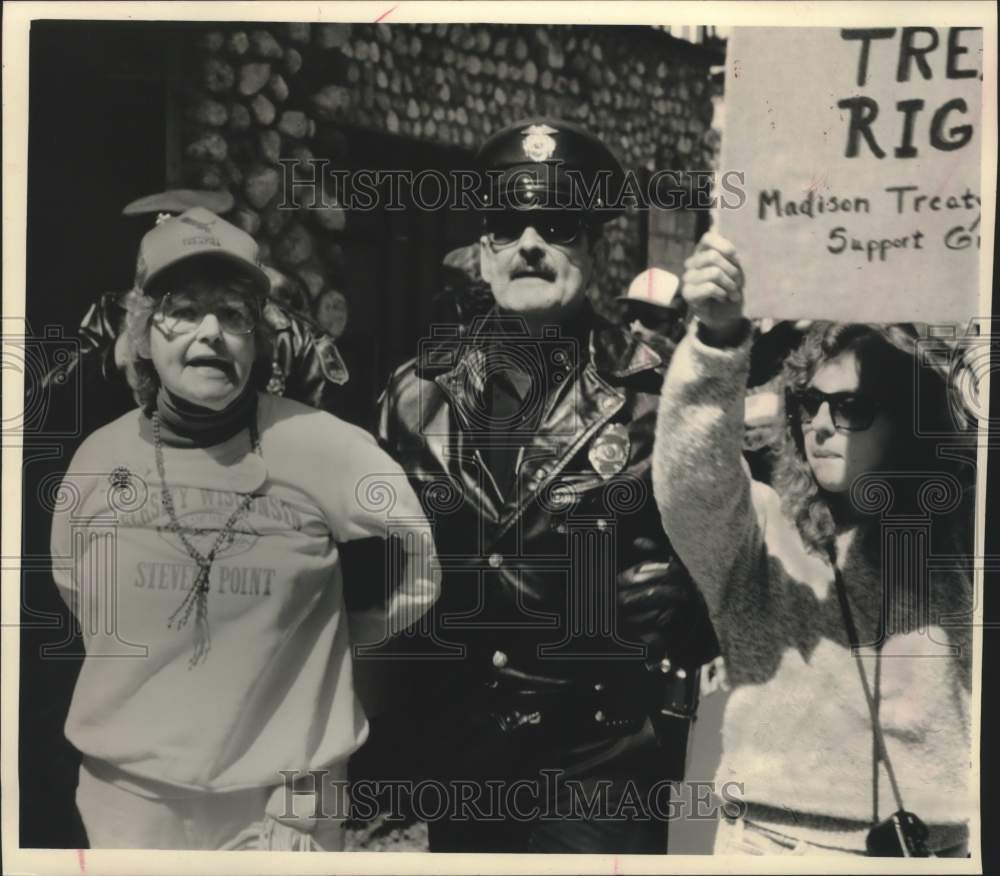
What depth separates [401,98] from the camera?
4.34 metres

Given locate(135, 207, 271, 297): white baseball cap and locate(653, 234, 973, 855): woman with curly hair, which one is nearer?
locate(135, 207, 271, 297): white baseball cap

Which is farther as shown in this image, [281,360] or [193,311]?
[281,360]

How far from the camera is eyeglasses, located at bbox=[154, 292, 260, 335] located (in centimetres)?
420

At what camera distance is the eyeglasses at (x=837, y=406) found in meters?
4.30

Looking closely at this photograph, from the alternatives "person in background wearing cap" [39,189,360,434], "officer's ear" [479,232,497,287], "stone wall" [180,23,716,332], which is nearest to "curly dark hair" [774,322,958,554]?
"stone wall" [180,23,716,332]

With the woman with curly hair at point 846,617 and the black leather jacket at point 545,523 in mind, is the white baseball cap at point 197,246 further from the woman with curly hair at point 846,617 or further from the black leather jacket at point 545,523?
the woman with curly hair at point 846,617

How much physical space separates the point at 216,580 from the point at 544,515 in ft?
3.37

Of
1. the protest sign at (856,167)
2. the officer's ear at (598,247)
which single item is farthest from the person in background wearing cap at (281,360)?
the protest sign at (856,167)

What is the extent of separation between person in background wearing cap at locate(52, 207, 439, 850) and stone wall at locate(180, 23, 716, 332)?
19 cm

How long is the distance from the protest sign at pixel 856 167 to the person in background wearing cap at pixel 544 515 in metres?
0.46

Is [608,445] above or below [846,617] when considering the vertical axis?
above

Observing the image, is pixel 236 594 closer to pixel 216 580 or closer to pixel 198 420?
pixel 216 580

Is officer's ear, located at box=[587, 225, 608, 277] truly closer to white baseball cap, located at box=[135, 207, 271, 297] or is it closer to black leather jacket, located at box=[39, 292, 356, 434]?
black leather jacket, located at box=[39, 292, 356, 434]

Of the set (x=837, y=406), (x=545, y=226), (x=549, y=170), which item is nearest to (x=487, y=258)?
(x=545, y=226)
